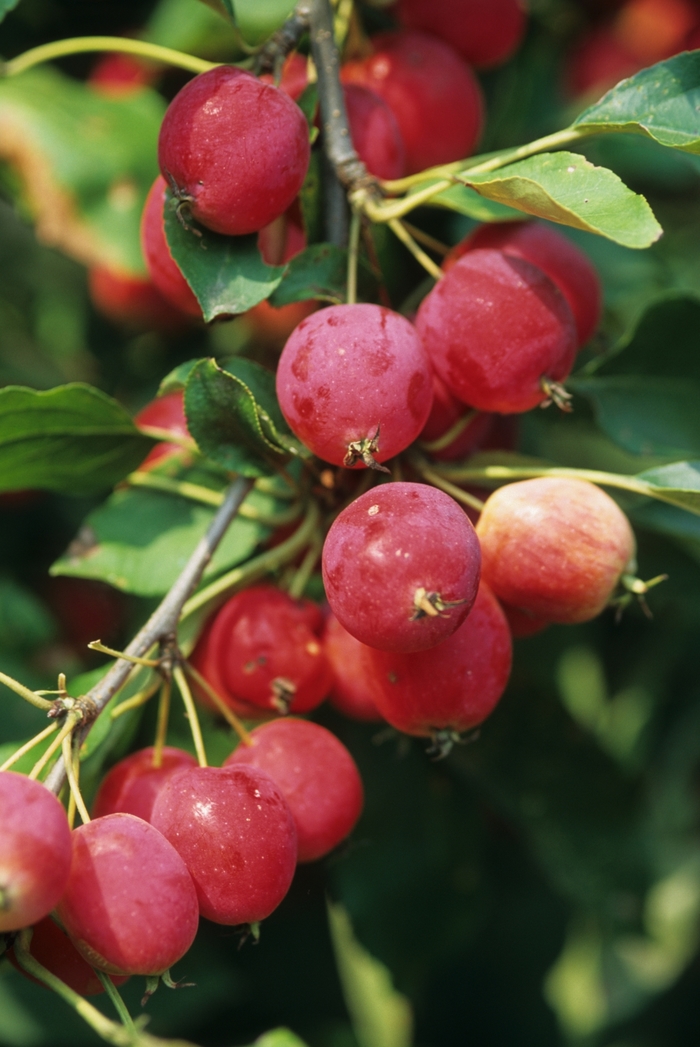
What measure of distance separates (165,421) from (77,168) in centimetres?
41

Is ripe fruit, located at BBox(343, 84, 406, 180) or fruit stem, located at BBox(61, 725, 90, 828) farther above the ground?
ripe fruit, located at BBox(343, 84, 406, 180)

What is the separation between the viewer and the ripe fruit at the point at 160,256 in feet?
3.11

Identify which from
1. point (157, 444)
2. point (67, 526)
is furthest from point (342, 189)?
point (67, 526)

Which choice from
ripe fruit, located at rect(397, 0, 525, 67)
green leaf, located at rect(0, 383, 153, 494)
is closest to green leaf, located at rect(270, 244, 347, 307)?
green leaf, located at rect(0, 383, 153, 494)

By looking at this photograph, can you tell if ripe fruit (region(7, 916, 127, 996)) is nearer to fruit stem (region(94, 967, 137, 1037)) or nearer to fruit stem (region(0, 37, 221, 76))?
fruit stem (region(94, 967, 137, 1037))

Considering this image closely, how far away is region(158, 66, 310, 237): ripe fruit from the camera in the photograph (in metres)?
0.82

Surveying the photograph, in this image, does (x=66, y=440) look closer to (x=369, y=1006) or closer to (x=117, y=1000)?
(x=117, y=1000)

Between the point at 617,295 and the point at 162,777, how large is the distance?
101 cm

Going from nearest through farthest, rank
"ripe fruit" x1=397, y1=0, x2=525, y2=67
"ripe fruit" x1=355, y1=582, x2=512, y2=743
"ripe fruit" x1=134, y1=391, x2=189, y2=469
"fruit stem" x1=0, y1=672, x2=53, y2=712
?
"fruit stem" x1=0, y1=672, x2=53, y2=712
"ripe fruit" x1=355, y1=582, x2=512, y2=743
"ripe fruit" x1=134, y1=391, x2=189, y2=469
"ripe fruit" x1=397, y1=0, x2=525, y2=67

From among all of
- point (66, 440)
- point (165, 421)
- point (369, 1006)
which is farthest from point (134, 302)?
point (369, 1006)

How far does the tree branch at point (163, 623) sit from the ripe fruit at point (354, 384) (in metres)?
0.14

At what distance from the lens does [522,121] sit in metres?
1.51

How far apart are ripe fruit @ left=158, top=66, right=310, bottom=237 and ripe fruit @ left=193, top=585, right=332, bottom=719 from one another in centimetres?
35

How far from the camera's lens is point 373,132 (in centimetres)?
100
